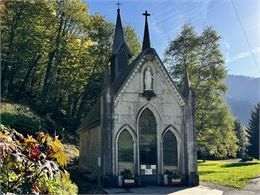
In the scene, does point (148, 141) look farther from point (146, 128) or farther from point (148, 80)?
point (148, 80)

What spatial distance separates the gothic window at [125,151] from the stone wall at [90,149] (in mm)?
1606

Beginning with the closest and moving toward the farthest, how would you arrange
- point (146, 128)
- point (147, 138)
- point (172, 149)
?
point (147, 138) < point (146, 128) < point (172, 149)

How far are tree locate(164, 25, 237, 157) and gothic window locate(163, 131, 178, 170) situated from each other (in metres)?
11.4

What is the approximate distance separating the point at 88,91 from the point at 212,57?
17.6 m

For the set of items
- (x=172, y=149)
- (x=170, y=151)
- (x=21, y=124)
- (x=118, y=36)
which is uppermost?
(x=118, y=36)

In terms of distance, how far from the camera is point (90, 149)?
26438mm

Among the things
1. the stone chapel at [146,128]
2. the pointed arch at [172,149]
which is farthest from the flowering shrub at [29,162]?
the pointed arch at [172,149]

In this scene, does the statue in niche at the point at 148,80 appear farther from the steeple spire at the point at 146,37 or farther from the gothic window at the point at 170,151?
the gothic window at the point at 170,151

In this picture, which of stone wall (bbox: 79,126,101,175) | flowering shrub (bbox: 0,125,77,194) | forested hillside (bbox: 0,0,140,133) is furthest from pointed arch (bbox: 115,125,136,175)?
forested hillside (bbox: 0,0,140,133)

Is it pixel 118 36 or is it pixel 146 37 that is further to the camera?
pixel 118 36

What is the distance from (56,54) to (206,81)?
19.7m

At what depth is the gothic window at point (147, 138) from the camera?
22.3 m

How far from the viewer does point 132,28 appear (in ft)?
165

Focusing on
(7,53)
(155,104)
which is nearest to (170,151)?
(155,104)
